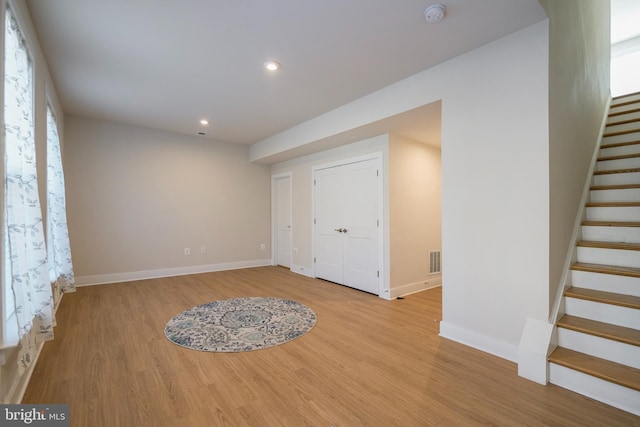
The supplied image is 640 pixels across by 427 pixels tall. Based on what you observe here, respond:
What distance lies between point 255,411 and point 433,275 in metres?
3.59

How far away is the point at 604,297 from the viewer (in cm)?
213

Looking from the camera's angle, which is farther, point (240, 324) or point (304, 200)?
point (304, 200)

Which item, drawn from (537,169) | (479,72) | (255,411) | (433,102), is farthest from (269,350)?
(479,72)

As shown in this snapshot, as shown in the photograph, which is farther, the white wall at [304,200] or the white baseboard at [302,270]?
the white baseboard at [302,270]

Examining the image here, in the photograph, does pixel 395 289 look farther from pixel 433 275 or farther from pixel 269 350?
pixel 269 350

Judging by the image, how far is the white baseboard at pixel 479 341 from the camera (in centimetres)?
226

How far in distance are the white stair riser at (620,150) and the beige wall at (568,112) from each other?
0.19 metres

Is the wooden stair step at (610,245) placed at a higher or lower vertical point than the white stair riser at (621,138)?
lower

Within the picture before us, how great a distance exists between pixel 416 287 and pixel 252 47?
148 inches

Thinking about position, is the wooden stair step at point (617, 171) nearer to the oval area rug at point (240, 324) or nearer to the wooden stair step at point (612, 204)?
the wooden stair step at point (612, 204)

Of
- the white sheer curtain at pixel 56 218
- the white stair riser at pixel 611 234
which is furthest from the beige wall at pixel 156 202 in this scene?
the white stair riser at pixel 611 234

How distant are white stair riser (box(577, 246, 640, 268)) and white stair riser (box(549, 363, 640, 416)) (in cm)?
112

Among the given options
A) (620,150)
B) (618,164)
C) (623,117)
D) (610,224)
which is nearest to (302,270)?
(610,224)

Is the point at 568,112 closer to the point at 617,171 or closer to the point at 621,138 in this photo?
the point at 617,171
